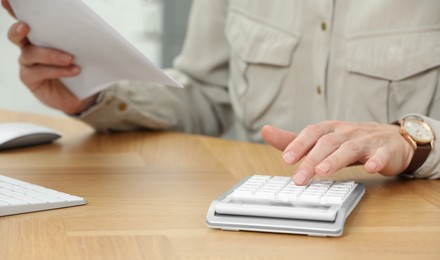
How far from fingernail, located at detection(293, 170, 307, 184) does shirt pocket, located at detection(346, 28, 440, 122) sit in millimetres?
530

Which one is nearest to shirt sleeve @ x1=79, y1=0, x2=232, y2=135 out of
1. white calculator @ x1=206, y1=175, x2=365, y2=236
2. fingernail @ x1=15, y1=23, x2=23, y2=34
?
fingernail @ x1=15, y1=23, x2=23, y2=34

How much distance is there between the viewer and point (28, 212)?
0.78 meters

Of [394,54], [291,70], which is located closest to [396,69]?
[394,54]

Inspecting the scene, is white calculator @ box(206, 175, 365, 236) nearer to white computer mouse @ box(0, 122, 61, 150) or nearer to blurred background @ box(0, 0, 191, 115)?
white computer mouse @ box(0, 122, 61, 150)

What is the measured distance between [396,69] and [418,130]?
0.33 m

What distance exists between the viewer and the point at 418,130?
3.19 ft

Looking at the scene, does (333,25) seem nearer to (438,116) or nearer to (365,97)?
(365,97)

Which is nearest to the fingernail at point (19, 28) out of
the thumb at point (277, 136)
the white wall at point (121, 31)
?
the thumb at point (277, 136)

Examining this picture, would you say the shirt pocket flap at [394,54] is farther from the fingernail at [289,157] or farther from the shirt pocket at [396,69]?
the fingernail at [289,157]

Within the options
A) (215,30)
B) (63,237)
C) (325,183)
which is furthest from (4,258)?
(215,30)

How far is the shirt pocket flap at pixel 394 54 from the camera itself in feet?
4.10

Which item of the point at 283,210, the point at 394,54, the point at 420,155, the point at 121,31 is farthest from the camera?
the point at 121,31

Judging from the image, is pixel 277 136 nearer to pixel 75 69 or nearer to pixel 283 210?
pixel 283 210

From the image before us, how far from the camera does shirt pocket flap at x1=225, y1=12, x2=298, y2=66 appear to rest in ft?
4.66
